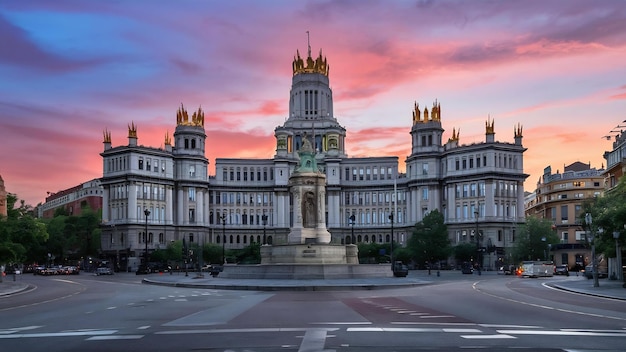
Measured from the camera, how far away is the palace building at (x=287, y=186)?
151375 mm

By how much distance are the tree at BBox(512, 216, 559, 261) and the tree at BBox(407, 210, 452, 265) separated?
556 inches

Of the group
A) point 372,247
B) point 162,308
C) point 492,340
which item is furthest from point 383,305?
point 372,247

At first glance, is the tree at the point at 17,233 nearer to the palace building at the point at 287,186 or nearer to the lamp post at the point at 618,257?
the lamp post at the point at 618,257

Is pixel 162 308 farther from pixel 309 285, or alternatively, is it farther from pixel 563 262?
pixel 563 262

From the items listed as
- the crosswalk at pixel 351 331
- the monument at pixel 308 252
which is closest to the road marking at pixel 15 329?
the crosswalk at pixel 351 331

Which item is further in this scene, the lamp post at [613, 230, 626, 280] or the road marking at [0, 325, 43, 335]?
the lamp post at [613, 230, 626, 280]

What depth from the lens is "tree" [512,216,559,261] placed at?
11819 cm

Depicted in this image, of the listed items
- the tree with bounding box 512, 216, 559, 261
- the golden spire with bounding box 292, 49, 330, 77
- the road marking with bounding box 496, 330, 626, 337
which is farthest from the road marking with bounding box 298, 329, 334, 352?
the golden spire with bounding box 292, 49, 330, 77

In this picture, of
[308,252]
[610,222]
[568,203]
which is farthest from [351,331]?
[568,203]

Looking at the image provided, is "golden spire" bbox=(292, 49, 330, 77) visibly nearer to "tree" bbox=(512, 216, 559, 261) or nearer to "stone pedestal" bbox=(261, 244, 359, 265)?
"tree" bbox=(512, 216, 559, 261)

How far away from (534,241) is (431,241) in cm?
1904

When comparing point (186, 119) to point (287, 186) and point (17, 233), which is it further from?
point (17, 233)

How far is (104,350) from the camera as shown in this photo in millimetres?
17938

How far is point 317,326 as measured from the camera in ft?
77.2
